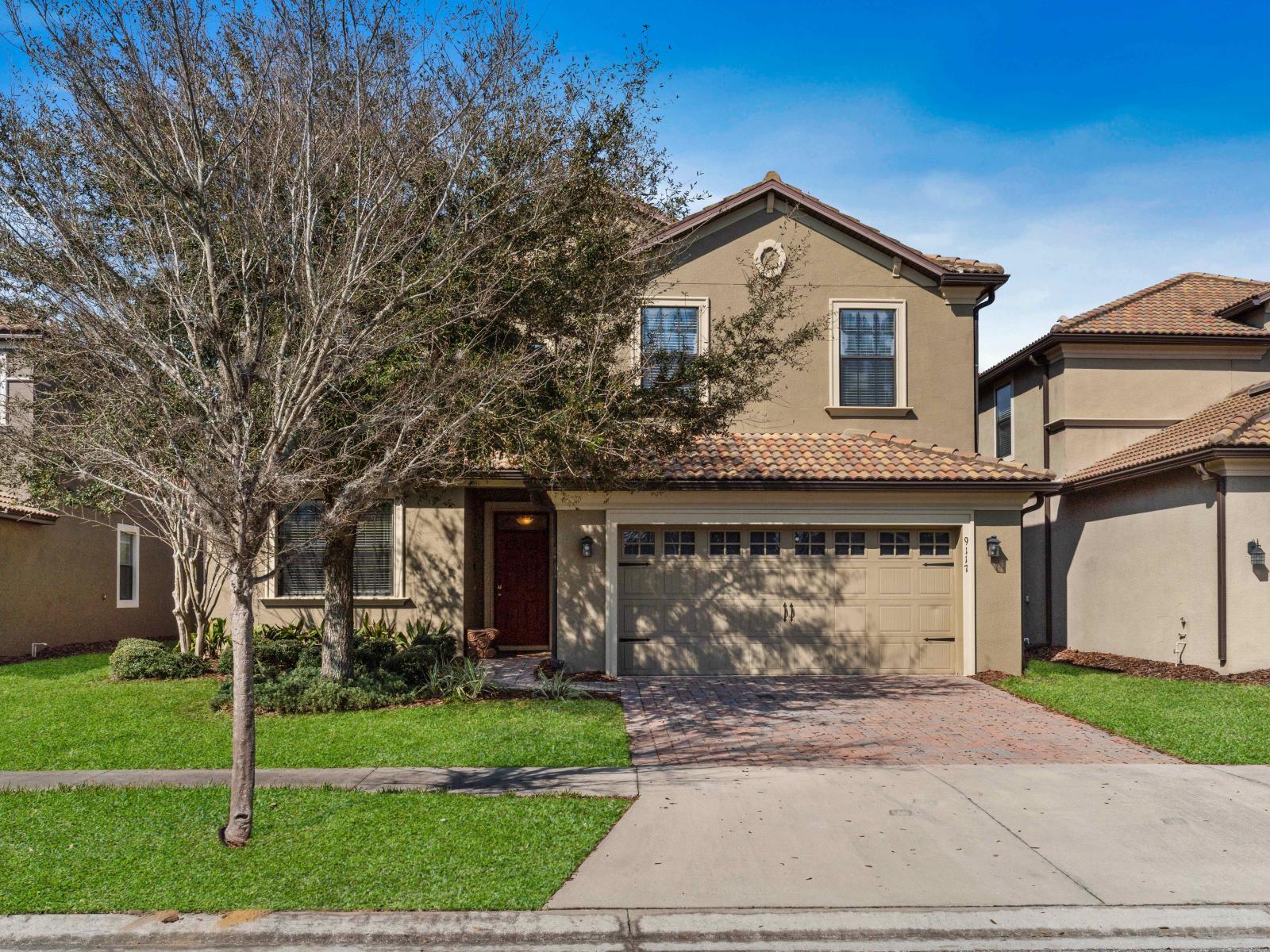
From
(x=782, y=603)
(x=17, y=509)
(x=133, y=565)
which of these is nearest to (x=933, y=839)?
(x=782, y=603)

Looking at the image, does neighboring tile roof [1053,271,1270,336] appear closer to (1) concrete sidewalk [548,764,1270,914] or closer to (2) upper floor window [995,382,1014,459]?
(2) upper floor window [995,382,1014,459]

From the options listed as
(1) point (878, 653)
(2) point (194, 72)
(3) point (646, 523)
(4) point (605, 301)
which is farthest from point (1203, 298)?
(2) point (194, 72)

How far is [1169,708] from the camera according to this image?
37.4 ft

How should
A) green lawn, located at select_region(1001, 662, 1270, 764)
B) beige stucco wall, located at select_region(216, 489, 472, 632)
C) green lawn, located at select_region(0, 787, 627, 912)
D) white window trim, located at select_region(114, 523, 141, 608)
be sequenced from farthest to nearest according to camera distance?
white window trim, located at select_region(114, 523, 141, 608)
beige stucco wall, located at select_region(216, 489, 472, 632)
green lawn, located at select_region(1001, 662, 1270, 764)
green lawn, located at select_region(0, 787, 627, 912)

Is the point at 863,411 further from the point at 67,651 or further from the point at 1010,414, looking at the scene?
the point at 67,651

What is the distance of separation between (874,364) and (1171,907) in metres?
11.8

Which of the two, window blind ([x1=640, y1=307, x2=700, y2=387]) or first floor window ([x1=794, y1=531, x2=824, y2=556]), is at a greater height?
window blind ([x1=640, y1=307, x2=700, y2=387])

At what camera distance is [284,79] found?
814cm

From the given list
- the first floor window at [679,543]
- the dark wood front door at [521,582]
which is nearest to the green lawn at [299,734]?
the first floor window at [679,543]

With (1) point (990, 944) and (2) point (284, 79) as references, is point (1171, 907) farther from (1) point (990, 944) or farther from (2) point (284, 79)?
(2) point (284, 79)

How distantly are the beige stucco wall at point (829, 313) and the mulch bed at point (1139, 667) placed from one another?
4086 millimetres

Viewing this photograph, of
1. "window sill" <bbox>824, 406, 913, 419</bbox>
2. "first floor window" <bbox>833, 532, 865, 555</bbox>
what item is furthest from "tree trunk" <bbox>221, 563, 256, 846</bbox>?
"window sill" <bbox>824, 406, 913, 419</bbox>

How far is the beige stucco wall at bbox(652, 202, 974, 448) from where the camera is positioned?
1630cm

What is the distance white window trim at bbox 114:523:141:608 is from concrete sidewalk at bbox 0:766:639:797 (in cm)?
1195
